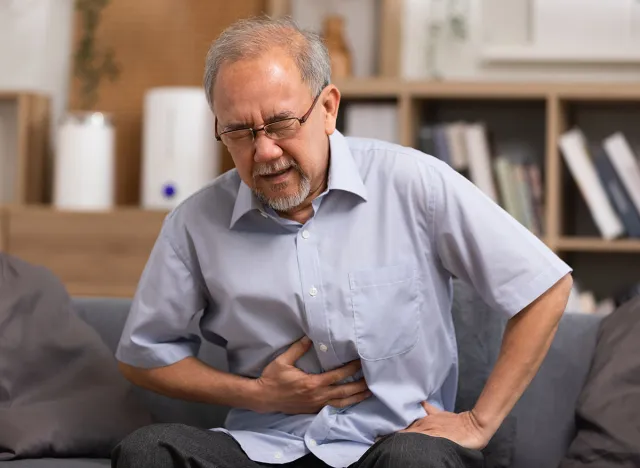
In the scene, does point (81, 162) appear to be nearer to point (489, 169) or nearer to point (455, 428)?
point (489, 169)

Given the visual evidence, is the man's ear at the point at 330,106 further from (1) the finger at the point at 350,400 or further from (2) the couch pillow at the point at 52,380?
(2) the couch pillow at the point at 52,380

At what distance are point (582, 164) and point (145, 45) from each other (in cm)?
167

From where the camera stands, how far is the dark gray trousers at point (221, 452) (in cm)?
149

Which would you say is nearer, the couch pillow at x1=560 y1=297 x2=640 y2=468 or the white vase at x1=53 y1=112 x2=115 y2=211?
the couch pillow at x1=560 y1=297 x2=640 y2=468

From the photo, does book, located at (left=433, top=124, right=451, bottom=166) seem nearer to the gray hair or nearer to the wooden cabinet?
the wooden cabinet

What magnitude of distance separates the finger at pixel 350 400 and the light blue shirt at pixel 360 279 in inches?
0.5

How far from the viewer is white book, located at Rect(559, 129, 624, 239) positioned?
3.23m

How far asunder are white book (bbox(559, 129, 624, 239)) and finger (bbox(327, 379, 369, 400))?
1.71 m

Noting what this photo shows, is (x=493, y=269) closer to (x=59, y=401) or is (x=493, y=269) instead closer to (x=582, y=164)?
(x=59, y=401)

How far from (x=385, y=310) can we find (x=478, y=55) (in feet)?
6.57

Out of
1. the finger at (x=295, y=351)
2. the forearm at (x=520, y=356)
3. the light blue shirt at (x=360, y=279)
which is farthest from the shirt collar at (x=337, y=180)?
the forearm at (x=520, y=356)

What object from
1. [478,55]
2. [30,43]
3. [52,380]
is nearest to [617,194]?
[478,55]

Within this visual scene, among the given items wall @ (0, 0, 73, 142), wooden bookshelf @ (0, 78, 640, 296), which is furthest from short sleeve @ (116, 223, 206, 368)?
wall @ (0, 0, 73, 142)

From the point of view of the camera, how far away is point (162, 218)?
3.45 m
